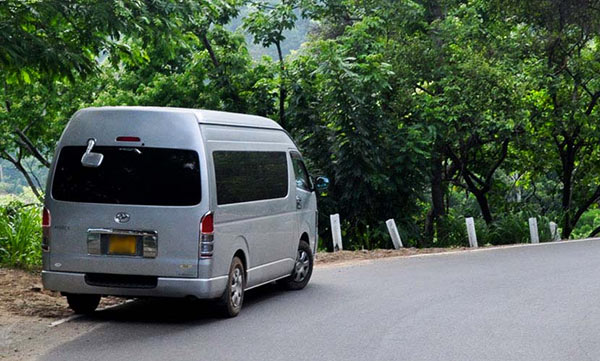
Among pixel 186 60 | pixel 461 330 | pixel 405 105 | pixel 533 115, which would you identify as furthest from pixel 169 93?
pixel 461 330

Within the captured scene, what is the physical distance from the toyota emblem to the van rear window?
0.14 meters

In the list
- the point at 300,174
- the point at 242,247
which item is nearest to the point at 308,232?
the point at 300,174

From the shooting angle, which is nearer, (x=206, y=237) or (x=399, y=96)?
(x=206, y=237)

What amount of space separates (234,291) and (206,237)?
1.09 meters

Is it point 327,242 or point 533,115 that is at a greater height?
point 533,115

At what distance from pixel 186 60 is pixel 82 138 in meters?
20.3

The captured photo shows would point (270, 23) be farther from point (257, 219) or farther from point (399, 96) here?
point (257, 219)

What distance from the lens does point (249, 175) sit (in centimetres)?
1232

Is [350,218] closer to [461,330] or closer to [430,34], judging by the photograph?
[430,34]

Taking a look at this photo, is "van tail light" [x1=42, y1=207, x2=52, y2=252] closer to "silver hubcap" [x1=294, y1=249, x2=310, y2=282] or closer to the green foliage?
"silver hubcap" [x1=294, y1=249, x2=310, y2=282]

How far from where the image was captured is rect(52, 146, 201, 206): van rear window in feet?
36.1

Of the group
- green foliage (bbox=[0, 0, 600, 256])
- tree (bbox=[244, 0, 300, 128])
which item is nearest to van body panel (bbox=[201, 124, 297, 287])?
green foliage (bbox=[0, 0, 600, 256])

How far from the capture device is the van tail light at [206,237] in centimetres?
1090

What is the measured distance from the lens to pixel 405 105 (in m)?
26.5
